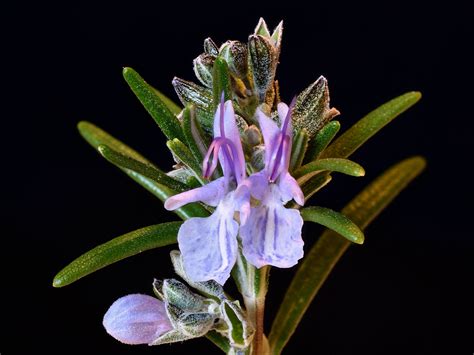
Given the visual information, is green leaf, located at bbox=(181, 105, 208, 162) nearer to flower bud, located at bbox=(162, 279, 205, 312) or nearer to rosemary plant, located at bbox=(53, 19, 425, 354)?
rosemary plant, located at bbox=(53, 19, 425, 354)

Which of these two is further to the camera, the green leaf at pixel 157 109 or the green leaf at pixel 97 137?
the green leaf at pixel 97 137

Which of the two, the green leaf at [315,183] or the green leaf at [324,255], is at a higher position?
the green leaf at [315,183]

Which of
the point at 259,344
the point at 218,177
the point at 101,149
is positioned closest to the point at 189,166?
the point at 218,177

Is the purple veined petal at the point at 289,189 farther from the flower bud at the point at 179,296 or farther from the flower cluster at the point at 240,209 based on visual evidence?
the flower bud at the point at 179,296

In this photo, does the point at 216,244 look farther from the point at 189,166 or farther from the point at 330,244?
the point at 330,244

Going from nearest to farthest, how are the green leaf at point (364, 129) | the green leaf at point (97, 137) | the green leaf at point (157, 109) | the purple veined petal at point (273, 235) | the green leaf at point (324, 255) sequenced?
1. the purple veined petal at point (273, 235)
2. the green leaf at point (157, 109)
3. the green leaf at point (364, 129)
4. the green leaf at point (324, 255)
5. the green leaf at point (97, 137)

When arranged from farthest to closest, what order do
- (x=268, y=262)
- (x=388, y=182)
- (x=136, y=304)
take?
1. (x=388, y=182)
2. (x=136, y=304)
3. (x=268, y=262)

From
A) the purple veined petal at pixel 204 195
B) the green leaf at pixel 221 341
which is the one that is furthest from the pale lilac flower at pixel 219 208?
the green leaf at pixel 221 341
